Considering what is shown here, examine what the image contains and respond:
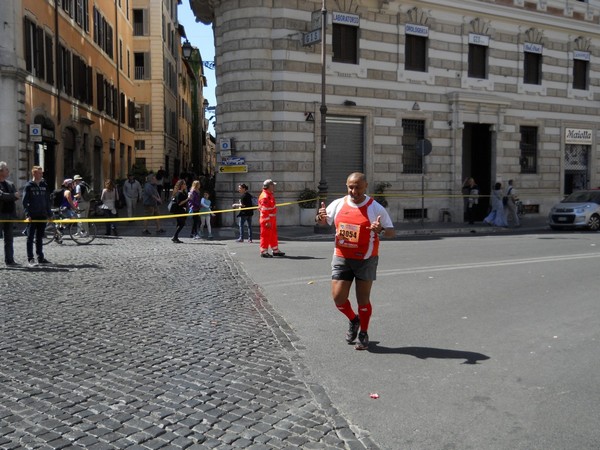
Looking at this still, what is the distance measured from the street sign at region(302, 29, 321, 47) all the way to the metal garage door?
9.35ft

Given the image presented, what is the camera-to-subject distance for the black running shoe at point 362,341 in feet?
20.4

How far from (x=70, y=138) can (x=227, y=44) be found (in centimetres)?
1094

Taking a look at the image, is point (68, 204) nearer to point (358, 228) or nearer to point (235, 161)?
point (235, 161)

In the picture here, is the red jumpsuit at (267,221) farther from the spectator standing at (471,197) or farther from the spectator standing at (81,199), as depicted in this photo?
the spectator standing at (471,197)

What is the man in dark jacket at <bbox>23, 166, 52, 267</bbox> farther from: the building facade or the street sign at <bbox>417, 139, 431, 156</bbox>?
the street sign at <bbox>417, 139, 431, 156</bbox>

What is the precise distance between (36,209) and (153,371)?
7.60m

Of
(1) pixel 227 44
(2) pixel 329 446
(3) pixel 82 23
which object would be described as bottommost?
(2) pixel 329 446

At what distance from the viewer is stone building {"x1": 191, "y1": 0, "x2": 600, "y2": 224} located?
21250 mm

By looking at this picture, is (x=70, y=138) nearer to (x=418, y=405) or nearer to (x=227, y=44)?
(x=227, y=44)

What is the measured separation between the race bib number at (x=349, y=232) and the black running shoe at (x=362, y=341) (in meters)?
0.96

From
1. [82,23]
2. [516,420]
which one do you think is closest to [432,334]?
[516,420]

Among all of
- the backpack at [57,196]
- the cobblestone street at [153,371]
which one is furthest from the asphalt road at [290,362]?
the backpack at [57,196]

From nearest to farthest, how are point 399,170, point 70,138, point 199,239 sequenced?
point 199,239, point 399,170, point 70,138

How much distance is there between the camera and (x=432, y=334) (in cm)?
685
